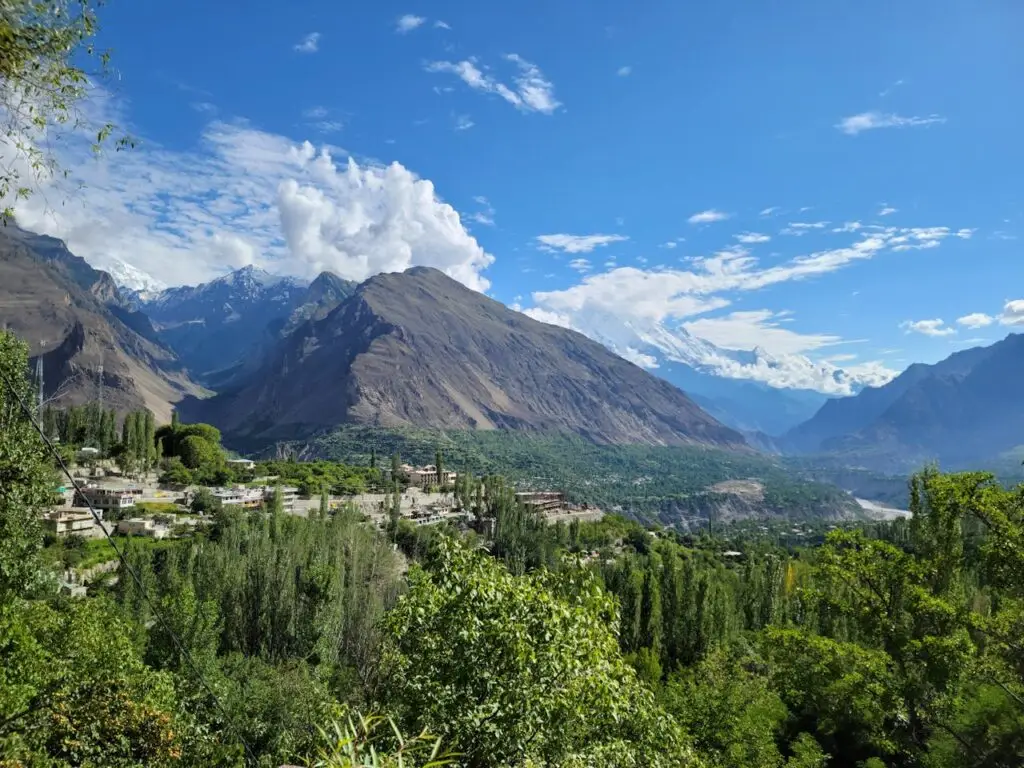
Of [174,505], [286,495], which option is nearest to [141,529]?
[174,505]

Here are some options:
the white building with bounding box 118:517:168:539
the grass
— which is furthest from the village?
the grass

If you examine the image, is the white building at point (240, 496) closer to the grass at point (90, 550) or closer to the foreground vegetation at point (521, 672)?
the grass at point (90, 550)

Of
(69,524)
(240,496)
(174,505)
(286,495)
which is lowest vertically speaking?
(286,495)

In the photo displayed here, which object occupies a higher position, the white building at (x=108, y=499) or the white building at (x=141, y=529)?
the white building at (x=108, y=499)

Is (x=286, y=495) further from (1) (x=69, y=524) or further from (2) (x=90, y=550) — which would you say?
(2) (x=90, y=550)

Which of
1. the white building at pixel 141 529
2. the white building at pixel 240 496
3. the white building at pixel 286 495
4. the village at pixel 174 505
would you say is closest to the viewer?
the white building at pixel 141 529

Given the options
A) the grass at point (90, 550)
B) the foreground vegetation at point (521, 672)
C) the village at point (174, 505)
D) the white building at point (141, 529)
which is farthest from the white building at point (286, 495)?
the foreground vegetation at point (521, 672)

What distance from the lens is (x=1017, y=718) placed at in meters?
14.4

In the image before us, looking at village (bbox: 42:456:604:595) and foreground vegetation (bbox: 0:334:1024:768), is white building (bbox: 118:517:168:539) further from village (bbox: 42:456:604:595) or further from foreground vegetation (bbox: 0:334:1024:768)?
foreground vegetation (bbox: 0:334:1024:768)

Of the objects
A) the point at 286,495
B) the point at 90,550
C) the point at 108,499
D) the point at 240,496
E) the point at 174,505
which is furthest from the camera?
the point at 286,495

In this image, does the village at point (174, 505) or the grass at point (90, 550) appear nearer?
the grass at point (90, 550)

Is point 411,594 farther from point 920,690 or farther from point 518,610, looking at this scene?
point 920,690

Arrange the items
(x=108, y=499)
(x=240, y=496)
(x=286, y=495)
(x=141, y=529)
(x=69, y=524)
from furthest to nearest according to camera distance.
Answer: (x=286, y=495) < (x=240, y=496) < (x=108, y=499) < (x=141, y=529) < (x=69, y=524)

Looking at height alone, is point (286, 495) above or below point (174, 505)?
below
